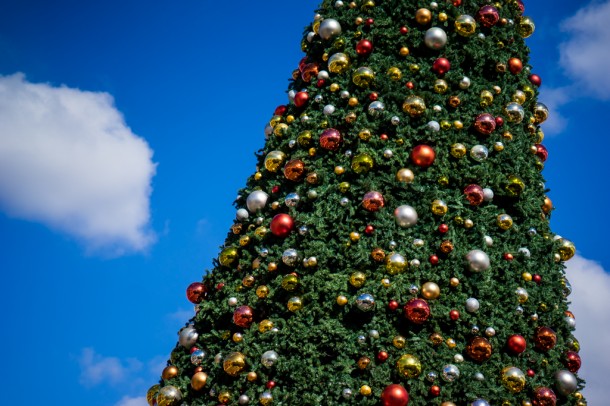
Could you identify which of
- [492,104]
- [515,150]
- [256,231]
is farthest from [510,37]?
[256,231]

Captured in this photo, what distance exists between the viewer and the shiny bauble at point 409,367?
129 inches

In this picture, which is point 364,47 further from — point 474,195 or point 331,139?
point 474,195

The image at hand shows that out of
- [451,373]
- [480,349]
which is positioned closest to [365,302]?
[451,373]

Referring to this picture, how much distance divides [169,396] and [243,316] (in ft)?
2.53

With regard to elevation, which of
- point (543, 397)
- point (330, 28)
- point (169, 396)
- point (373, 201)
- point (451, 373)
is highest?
point (330, 28)

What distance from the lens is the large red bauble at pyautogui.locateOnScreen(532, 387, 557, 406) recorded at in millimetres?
3574

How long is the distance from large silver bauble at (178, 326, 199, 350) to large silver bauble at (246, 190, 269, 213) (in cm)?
100

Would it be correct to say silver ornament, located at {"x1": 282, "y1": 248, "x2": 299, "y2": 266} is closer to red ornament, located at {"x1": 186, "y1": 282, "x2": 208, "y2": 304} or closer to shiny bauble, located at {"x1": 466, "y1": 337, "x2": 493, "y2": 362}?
red ornament, located at {"x1": 186, "y1": 282, "x2": 208, "y2": 304}

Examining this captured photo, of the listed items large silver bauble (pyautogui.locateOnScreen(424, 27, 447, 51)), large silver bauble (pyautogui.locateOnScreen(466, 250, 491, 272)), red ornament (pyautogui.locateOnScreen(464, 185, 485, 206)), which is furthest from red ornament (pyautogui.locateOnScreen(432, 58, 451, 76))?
large silver bauble (pyautogui.locateOnScreen(466, 250, 491, 272))

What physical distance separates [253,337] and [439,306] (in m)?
1.23

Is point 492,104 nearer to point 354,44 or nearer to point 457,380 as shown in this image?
point 354,44

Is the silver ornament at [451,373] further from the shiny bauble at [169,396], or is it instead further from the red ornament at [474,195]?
the shiny bauble at [169,396]

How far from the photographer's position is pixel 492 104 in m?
4.23

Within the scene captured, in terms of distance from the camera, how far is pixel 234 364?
356 centimetres
